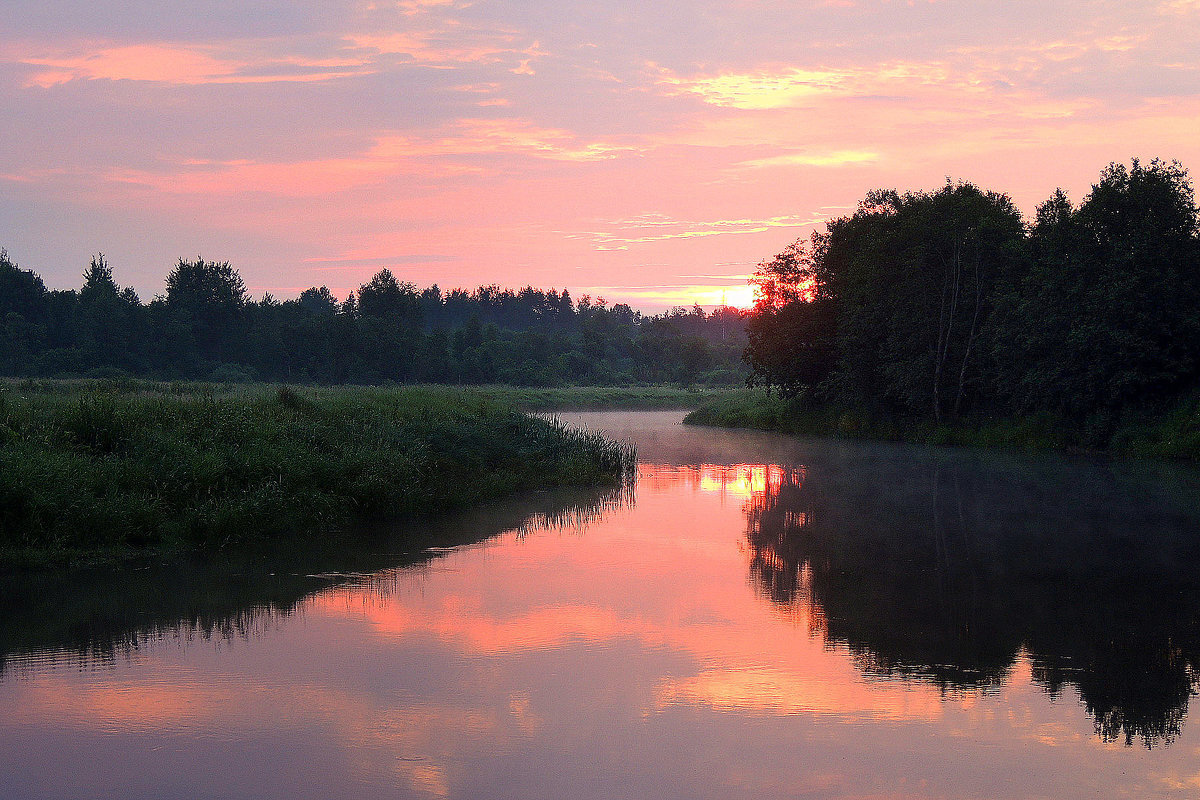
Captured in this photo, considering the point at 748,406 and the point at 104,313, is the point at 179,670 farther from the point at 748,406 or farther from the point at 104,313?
the point at 104,313

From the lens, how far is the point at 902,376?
36750 millimetres

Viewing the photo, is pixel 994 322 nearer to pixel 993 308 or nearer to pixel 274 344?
pixel 993 308

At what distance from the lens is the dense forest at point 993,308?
2802 centimetres

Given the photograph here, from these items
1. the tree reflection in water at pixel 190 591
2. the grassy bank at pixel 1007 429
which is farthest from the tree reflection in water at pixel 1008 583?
the grassy bank at pixel 1007 429

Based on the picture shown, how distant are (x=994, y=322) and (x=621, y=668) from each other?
29567mm

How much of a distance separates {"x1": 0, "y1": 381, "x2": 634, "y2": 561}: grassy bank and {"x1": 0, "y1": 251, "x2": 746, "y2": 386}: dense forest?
53.5 metres

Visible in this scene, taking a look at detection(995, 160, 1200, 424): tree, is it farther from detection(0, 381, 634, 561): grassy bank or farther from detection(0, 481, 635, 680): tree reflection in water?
detection(0, 481, 635, 680): tree reflection in water

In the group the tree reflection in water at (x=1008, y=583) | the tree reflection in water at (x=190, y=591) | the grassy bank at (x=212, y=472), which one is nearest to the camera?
the tree reflection in water at (x=1008, y=583)

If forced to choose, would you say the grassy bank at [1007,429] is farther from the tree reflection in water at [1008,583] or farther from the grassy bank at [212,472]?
the grassy bank at [212,472]

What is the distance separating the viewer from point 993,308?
3566 centimetres

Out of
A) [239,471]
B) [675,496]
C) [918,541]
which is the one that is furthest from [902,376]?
[239,471]

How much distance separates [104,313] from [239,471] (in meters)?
72.6

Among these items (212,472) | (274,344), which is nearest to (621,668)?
(212,472)

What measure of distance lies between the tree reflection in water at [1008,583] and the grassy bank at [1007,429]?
7713 millimetres
